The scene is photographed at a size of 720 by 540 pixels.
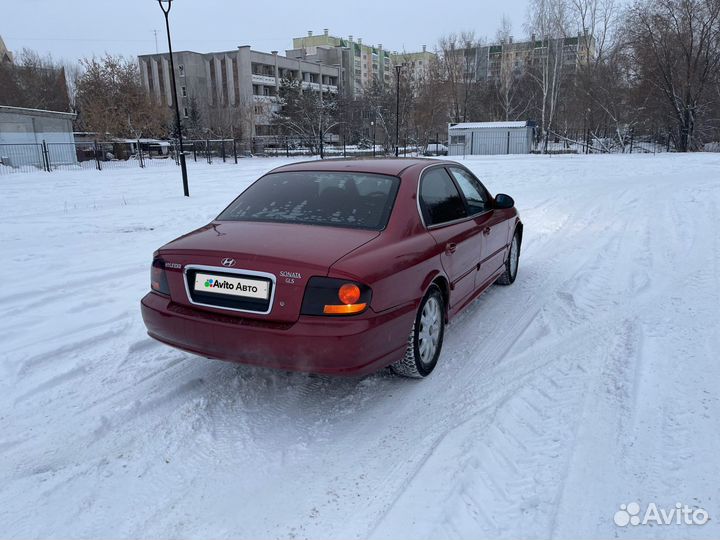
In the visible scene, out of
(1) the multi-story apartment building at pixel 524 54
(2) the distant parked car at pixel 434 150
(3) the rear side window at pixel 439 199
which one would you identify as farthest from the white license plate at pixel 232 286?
(1) the multi-story apartment building at pixel 524 54

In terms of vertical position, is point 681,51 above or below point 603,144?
above

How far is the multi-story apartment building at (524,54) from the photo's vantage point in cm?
4841

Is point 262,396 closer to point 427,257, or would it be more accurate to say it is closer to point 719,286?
point 427,257

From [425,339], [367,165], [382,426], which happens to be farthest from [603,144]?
[382,426]

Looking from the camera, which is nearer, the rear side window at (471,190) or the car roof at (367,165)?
the car roof at (367,165)

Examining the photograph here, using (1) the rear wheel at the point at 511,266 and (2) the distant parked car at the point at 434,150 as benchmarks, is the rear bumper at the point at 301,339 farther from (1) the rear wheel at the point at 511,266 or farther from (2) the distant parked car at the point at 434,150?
(2) the distant parked car at the point at 434,150

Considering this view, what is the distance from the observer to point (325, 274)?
3.09m

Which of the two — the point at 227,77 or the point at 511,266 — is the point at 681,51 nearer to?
the point at 511,266

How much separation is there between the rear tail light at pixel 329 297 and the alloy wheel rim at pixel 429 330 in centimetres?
79

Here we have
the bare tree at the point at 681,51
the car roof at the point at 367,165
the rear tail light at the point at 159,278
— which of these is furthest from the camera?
the bare tree at the point at 681,51

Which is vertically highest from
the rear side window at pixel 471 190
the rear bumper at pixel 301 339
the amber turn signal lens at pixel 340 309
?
the rear side window at pixel 471 190

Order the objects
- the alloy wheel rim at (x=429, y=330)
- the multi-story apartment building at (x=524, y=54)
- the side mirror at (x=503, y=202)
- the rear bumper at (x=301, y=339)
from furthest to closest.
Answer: the multi-story apartment building at (x=524, y=54)
the side mirror at (x=503, y=202)
the alloy wheel rim at (x=429, y=330)
the rear bumper at (x=301, y=339)

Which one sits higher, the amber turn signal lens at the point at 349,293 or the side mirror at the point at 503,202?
the side mirror at the point at 503,202

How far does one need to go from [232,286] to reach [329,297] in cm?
63
